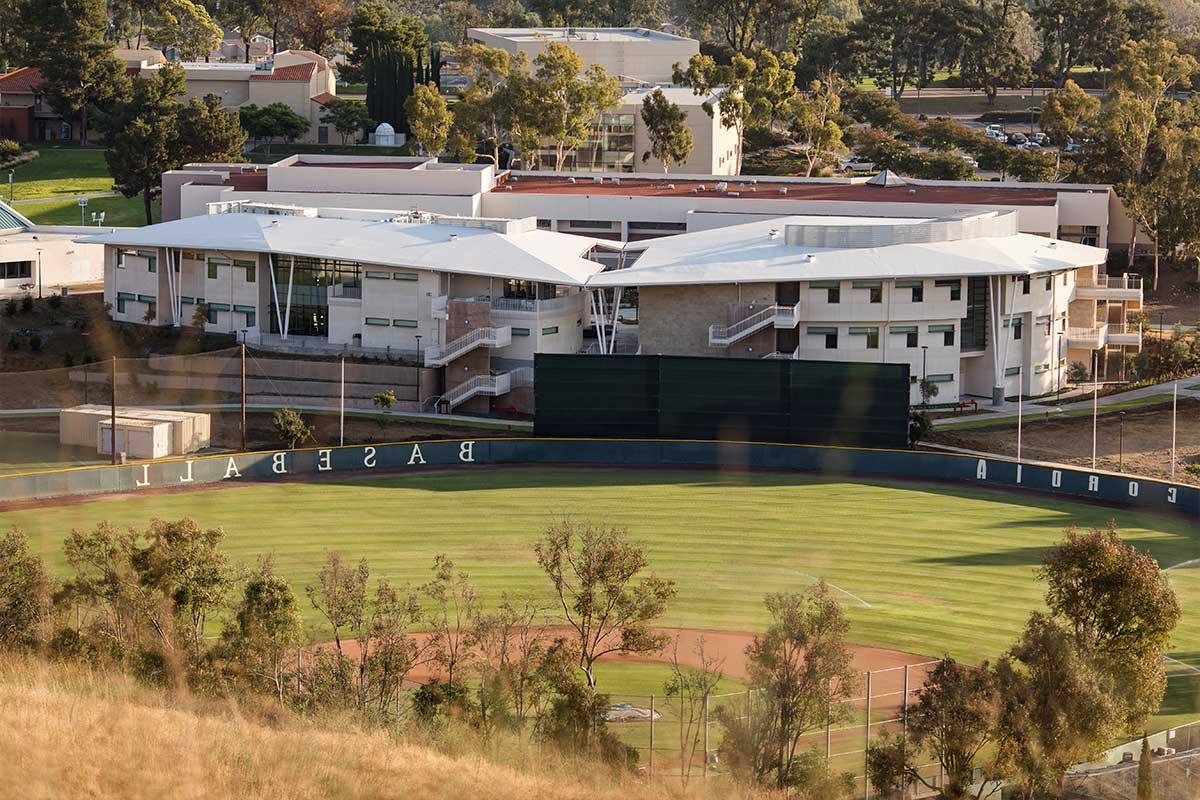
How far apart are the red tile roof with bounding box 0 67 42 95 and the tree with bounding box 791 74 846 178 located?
66580mm

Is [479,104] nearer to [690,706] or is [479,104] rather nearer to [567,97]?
[567,97]

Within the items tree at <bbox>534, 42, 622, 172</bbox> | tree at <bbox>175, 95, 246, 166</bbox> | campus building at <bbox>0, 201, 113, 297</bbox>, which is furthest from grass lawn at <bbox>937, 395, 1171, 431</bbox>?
tree at <bbox>175, 95, 246, 166</bbox>

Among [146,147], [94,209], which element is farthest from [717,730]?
[94,209]

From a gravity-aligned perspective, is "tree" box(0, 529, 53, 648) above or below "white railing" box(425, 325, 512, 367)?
below

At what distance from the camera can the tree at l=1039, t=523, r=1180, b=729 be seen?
153 ft

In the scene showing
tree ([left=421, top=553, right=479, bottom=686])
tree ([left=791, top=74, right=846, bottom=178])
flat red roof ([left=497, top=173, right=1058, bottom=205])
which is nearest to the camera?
tree ([left=421, top=553, right=479, bottom=686])

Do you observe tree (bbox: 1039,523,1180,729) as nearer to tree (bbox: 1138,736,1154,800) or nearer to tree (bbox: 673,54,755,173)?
tree (bbox: 1138,736,1154,800)

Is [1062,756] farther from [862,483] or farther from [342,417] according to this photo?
[342,417]

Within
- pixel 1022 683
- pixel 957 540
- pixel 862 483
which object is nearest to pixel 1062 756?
pixel 1022 683

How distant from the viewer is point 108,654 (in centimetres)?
4931

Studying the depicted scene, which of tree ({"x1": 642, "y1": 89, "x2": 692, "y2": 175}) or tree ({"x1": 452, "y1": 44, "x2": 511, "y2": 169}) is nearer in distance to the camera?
tree ({"x1": 452, "y1": 44, "x2": 511, "y2": 169})

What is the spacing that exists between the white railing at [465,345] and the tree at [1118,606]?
50.7m

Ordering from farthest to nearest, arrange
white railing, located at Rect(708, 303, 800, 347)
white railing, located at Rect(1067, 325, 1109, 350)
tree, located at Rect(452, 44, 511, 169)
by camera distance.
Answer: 1. tree, located at Rect(452, 44, 511, 169)
2. white railing, located at Rect(1067, 325, 1109, 350)
3. white railing, located at Rect(708, 303, 800, 347)

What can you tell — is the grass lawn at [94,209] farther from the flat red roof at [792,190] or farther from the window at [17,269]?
the flat red roof at [792,190]
